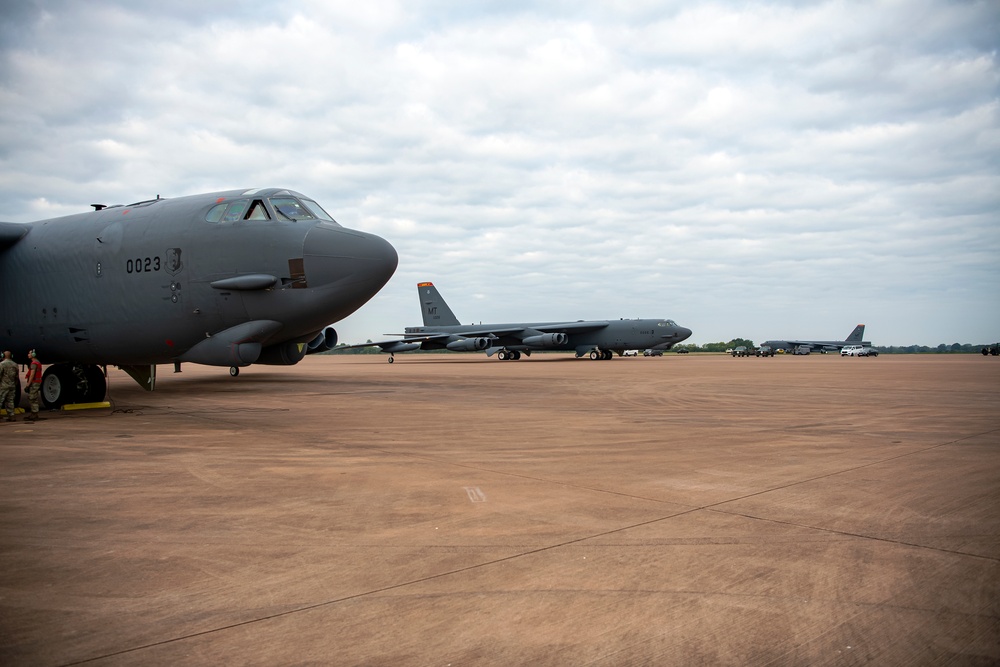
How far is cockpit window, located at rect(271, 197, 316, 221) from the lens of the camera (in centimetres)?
1184

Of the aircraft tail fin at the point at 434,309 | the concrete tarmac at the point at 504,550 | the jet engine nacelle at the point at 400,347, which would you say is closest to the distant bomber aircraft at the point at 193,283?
the concrete tarmac at the point at 504,550

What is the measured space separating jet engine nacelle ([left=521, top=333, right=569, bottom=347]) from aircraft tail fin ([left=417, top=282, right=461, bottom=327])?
10.6 meters

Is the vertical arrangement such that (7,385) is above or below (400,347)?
below

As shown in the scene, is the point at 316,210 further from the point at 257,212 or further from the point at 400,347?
the point at 400,347

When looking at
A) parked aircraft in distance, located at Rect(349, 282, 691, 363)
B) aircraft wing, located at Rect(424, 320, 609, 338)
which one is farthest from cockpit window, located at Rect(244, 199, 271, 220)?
aircraft wing, located at Rect(424, 320, 609, 338)

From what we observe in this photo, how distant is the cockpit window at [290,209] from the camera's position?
11.8 m

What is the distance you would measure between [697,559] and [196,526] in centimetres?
308

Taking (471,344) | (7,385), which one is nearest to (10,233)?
(7,385)

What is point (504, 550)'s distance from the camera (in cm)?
365

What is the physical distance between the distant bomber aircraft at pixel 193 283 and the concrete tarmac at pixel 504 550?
3857 mm

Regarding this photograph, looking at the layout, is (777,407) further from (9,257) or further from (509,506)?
(9,257)

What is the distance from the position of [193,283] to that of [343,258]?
8.78 ft

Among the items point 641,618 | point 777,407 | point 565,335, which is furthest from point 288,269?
point 565,335

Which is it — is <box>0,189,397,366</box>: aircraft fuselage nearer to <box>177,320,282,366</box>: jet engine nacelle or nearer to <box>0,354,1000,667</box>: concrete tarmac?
<box>177,320,282,366</box>: jet engine nacelle
